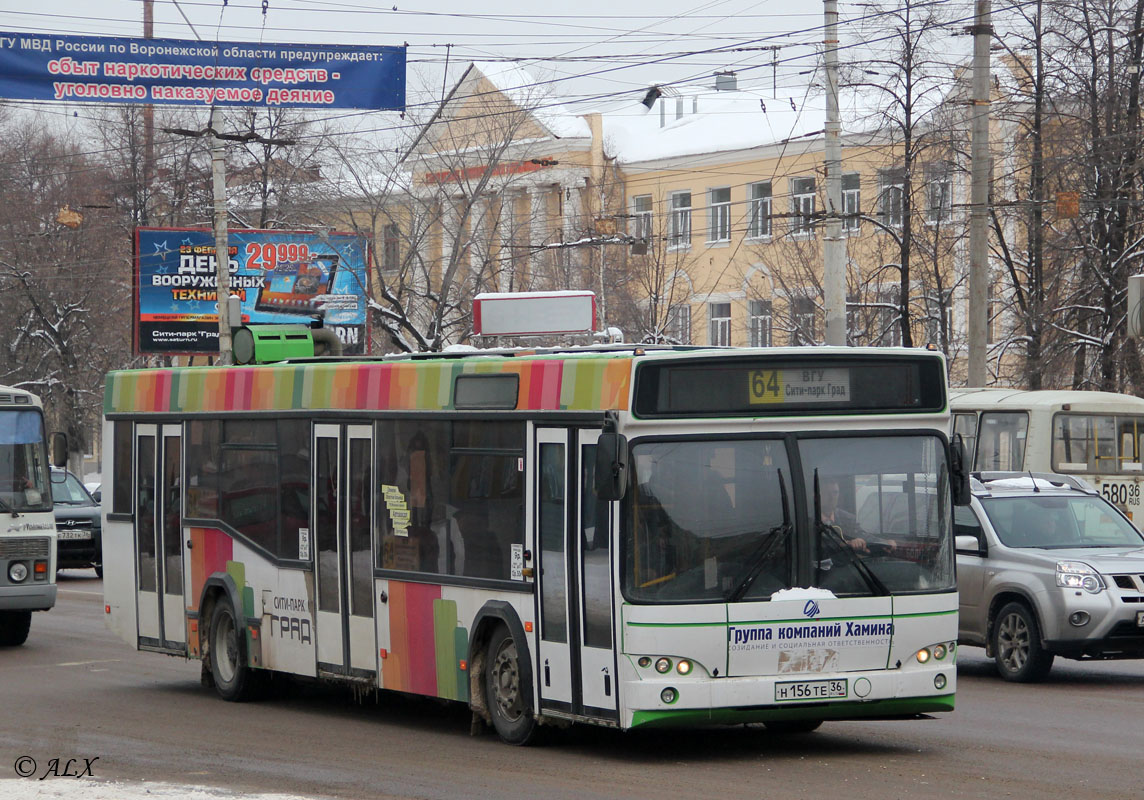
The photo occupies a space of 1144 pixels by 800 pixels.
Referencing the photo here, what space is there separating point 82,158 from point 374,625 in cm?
4169

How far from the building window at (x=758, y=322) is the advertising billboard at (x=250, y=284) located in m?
12.1

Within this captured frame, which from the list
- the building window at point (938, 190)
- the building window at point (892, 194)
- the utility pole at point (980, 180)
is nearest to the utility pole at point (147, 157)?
the building window at point (892, 194)

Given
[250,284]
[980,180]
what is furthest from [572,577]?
[250,284]

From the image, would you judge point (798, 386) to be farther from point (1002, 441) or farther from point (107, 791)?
point (1002, 441)

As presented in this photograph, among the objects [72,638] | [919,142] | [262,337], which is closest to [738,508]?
[262,337]

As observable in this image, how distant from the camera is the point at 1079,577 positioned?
1401 cm

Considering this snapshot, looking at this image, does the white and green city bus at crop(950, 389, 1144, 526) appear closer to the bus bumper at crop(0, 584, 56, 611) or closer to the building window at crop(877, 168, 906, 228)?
the building window at crop(877, 168, 906, 228)

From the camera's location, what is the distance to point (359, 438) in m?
12.0

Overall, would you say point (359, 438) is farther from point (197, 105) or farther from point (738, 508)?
point (197, 105)

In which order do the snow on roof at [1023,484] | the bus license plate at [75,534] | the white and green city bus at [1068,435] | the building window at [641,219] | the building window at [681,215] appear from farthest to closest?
1. the building window at [681,215]
2. the building window at [641,219]
3. the bus license plate at [75,534]
4. the white and green city bus at [1068,435]
5. the snow on roof at [1023,484]

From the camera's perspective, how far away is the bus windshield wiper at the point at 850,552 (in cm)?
966

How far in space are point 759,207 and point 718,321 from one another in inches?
145

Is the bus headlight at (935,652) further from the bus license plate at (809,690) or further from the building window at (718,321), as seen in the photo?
the building window at (718,321)

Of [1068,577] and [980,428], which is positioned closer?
[1068,577]
